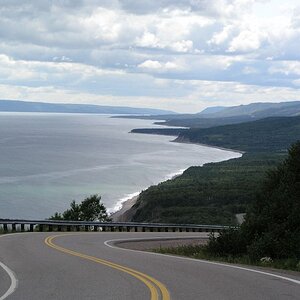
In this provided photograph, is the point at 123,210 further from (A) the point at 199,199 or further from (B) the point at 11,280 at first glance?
(B) the point at 11,280

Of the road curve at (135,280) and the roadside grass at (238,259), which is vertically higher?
the road curve at (135,280)

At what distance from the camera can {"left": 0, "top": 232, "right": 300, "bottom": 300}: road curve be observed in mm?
9391

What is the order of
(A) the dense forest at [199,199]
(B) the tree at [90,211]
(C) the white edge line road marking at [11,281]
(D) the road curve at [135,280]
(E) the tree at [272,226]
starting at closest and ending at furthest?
1. (D) the road curve at [135,280]
2. (C) the white edge line road marking at [11,281]
3. (E) the tree at [272,226]
4. (B) the tree at [90,211]
5. (A) the dense forest at [199,199]

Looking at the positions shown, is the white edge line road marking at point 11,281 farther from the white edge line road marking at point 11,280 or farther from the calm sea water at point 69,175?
the calm sea water at point 69,175

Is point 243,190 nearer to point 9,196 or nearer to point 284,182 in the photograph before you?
point 9,196

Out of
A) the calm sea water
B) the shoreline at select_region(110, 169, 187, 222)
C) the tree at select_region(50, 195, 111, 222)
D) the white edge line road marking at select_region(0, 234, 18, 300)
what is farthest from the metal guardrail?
the calm sea water

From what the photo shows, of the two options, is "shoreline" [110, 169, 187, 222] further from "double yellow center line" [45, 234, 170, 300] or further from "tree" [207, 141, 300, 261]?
"double yellow center line" [45, 234, 170, 300]

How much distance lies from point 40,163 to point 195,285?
127221mm

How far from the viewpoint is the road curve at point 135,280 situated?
9391 millimetres

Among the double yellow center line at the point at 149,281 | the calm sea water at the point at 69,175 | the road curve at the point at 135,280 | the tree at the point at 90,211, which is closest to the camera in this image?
the double yellow center line at the point at 149,281

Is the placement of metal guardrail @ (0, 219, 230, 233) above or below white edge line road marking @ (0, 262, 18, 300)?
below

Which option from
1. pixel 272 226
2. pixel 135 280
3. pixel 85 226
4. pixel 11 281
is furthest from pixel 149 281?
pixel 85 226

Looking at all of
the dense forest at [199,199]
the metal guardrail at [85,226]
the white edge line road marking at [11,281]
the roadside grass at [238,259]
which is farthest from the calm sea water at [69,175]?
the white edge line road marking at [11,281]

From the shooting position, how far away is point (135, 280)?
1116cm
